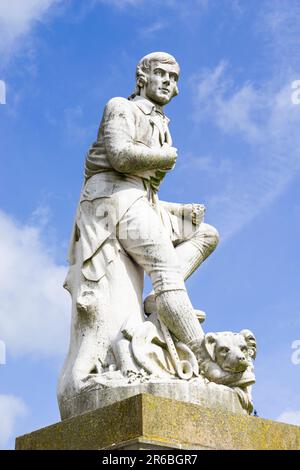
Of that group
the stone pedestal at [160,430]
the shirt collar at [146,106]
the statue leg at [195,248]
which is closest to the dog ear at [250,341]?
the stone pedestal at [160,430]

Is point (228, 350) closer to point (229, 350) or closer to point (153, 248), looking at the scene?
point (229, 350)

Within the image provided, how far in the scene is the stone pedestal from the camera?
20.9 ft

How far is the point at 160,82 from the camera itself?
9.02 m

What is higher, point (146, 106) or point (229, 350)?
point (146, 106)

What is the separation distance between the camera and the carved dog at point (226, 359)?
7520 millimetres

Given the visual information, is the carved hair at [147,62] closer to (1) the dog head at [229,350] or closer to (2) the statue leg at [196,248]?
(2) the statue leg at [196,248]

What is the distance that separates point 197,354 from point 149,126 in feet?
8.64

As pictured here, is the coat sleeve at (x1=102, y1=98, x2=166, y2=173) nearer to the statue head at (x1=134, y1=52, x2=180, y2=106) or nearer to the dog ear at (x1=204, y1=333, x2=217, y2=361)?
the statue head at (x1=134, y1=52, x2=180, y2=106)

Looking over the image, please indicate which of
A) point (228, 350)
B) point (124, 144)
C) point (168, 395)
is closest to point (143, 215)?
point (124, 144)

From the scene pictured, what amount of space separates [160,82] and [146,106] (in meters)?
0.34

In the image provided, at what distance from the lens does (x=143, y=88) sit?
912 centimetres
